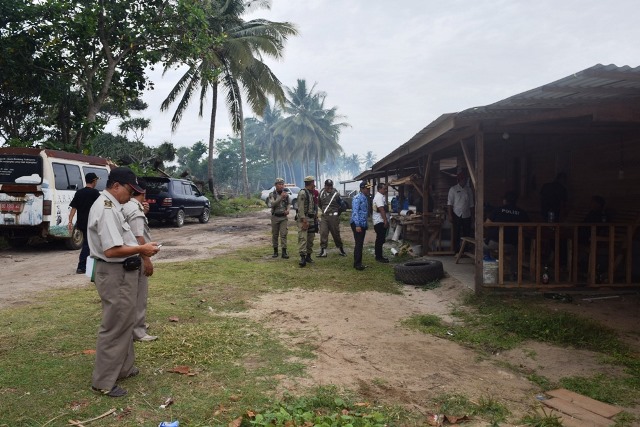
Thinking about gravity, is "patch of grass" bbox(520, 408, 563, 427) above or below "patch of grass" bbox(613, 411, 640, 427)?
above

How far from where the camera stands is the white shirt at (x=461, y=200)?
30.7 ft

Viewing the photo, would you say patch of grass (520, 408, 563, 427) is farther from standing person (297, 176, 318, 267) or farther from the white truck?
the white truck

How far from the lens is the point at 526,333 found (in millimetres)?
4734

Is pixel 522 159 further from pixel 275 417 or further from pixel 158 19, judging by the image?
pixel 158 19

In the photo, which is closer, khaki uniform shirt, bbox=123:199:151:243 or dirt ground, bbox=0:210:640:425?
dirt ground, bbox=0:210:640:425

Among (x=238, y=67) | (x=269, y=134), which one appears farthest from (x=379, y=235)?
(x=269, y=134)

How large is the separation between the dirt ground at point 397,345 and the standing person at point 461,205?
2.51 metres

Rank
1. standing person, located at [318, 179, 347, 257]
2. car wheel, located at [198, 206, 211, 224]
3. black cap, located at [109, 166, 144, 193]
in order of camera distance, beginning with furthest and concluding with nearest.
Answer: car wheel, located at [198, 206, 211, 224] < standing person, located at [318, 179, 347, 257] < black cap, located at [109, 166, 144, 193]

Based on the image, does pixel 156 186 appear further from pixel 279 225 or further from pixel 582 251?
pixel 582 251

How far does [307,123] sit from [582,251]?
47.1 metres

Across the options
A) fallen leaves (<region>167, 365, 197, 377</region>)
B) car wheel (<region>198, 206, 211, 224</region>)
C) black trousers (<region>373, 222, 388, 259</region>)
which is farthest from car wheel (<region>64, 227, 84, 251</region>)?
fallen leaves (<region>167, 365, 197, 377</region>)

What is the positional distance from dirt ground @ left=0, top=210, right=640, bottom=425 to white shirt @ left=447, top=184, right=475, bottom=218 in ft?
8.17

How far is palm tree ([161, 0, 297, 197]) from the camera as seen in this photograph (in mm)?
22375

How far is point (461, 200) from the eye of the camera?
9359 mm
